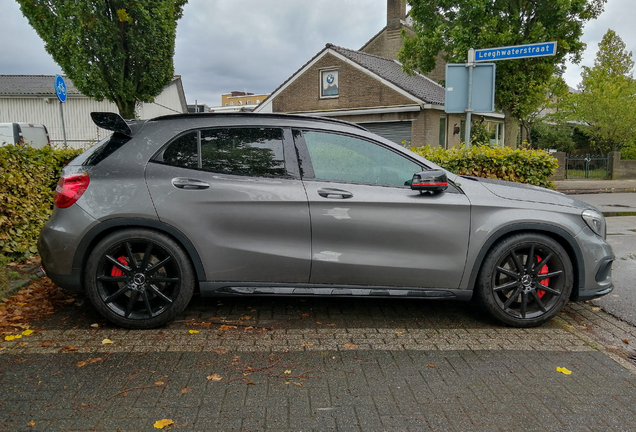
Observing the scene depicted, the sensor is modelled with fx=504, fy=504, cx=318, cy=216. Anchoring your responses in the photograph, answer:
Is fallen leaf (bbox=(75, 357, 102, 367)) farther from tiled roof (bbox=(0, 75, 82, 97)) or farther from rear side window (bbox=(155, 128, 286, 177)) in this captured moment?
tiled roof (bbox=(0, 75, 82, 97))

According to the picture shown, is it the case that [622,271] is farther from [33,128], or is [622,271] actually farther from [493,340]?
[33,128]

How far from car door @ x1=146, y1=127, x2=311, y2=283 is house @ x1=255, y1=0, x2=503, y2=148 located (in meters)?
19.1

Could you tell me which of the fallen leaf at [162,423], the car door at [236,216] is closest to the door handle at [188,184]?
the car door at [236,216]

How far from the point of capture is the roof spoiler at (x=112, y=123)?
399 centimetres

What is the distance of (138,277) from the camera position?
3.91 meters

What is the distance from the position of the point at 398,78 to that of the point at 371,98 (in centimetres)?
257

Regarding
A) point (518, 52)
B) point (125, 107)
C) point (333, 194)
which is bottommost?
point (333, 194)

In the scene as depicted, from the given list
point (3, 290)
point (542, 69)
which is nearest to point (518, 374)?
point (3, 290)

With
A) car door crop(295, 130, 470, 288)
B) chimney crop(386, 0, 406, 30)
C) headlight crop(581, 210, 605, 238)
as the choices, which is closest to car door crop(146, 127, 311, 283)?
car door crop(295, 130, 470, 288)

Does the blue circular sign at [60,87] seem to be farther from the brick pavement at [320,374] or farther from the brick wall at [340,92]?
the brick wall at [340,92]

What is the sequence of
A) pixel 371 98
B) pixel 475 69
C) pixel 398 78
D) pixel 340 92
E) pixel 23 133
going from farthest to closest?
A: 1. pixel 398 78
2. pixel 340 92
3. pixel 371 98
4. pixel 23 133
5. pixel 475 69

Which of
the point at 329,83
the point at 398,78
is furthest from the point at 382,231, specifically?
the point at 398,78

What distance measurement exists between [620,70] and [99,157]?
41.7m

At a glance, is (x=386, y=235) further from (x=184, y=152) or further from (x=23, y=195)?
(x=23, y=195)
